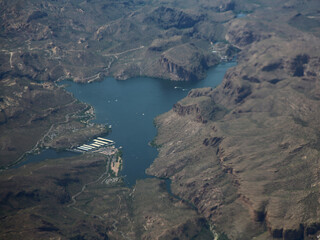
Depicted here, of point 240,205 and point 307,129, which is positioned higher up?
point 307,129

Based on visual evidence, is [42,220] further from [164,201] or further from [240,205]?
[240,205]

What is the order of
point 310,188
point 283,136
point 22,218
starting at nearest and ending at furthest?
1. point 22,218
2. point 310,188
3. point 283,136

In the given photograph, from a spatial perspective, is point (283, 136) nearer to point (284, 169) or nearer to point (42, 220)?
point (284, 169)

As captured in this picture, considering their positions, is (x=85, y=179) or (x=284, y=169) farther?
(x=85, y=179)

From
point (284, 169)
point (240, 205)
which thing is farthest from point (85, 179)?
point (284, 169)

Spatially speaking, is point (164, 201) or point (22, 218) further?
point (164, 201)

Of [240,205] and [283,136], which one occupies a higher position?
[283,136]

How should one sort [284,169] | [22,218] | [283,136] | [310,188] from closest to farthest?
1. [22,218]
2. [310,188]
3. [284,169]
4. [283,136]

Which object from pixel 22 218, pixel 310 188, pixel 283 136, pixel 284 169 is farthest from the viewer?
pixel 283 136

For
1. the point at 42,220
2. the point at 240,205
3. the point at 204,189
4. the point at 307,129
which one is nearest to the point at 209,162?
the point at 204,189
